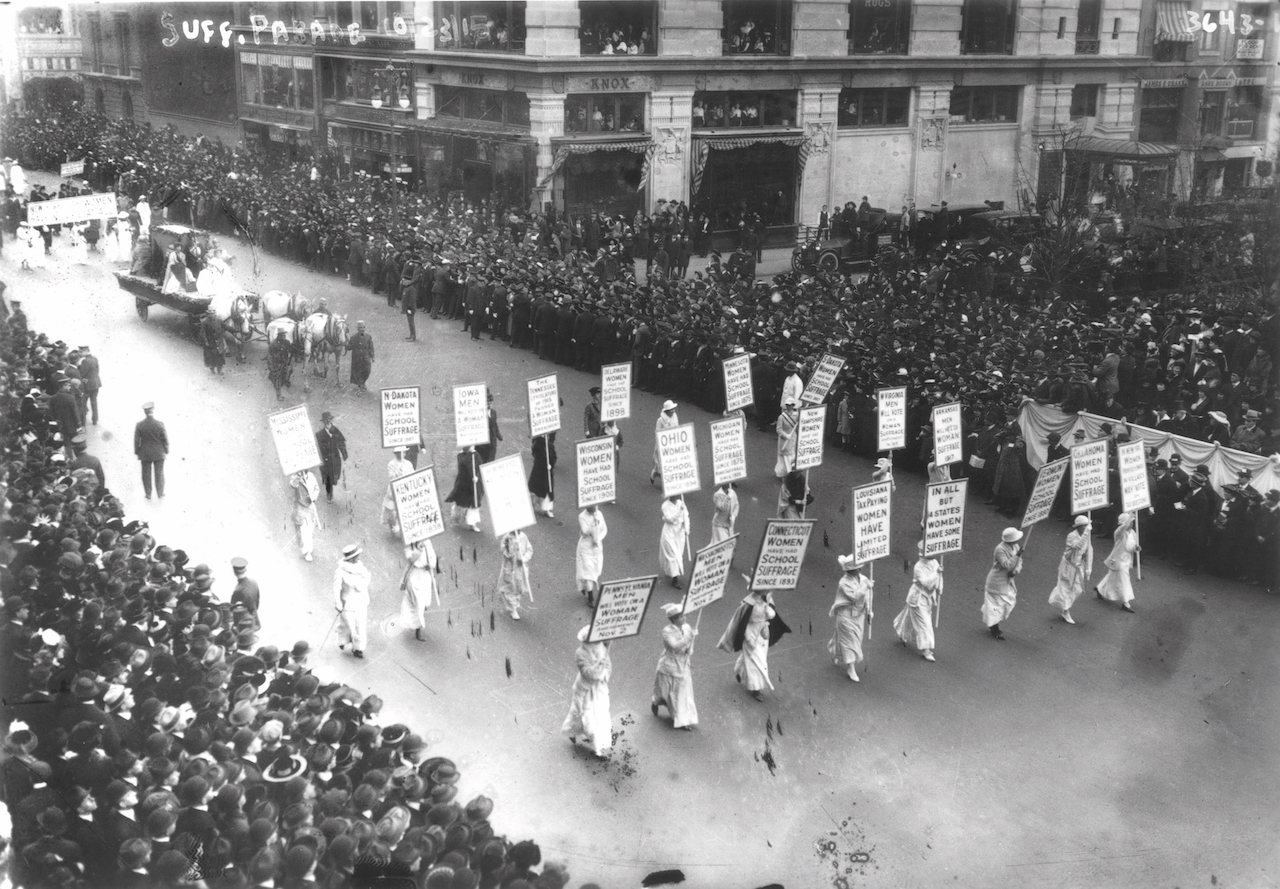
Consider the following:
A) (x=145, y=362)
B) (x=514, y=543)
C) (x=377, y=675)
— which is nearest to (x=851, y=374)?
(x=514, y=543)

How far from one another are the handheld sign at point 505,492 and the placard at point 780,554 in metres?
2.78

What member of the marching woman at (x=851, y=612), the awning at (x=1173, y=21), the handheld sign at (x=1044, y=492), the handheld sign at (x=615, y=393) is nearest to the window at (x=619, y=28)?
the awning at (x=1173, y=21)

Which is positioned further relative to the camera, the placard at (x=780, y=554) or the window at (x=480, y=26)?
the window at (x=480, y=26)

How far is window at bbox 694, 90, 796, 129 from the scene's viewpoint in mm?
35188

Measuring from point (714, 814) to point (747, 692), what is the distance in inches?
92.0

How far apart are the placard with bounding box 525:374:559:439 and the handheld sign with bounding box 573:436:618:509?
2.31 metres

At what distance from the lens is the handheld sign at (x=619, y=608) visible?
12.2m

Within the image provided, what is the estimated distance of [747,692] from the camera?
1385cm

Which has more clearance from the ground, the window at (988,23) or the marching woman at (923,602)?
the window at (988,23)

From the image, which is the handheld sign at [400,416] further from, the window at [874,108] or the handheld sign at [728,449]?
the window at [874,108]

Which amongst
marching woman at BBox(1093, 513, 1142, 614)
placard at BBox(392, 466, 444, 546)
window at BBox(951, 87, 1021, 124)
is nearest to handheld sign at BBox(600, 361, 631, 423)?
placard at BBox(392, 466, 444, 546)

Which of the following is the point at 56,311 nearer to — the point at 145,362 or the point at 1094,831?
the point at 145,362

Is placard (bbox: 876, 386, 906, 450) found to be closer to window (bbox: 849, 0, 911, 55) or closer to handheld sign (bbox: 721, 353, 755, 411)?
handheld sign (bbox: 721, 353, 755, 411)

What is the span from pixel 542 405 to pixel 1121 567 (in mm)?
7864
